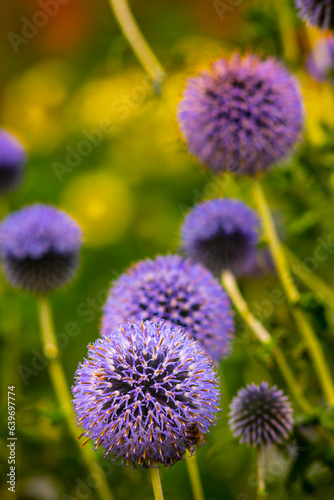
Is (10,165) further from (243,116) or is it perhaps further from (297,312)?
(297,312)

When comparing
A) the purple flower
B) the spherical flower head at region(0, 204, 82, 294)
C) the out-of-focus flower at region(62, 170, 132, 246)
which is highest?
the out-of-focus flower at region(62, 170, 132, 246)

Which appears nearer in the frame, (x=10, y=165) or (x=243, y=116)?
(x=243, y=116)

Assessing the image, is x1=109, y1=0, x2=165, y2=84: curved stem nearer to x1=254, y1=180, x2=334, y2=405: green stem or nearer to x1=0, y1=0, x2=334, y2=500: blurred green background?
x1=0, y1=0, x2=334, y2=500: blurred green background

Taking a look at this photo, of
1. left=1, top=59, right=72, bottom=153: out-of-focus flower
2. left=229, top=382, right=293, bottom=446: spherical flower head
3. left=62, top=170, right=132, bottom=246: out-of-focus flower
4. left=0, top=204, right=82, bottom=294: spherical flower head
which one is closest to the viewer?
left=229, top=382, right=293, bottom=446: spherical flower head

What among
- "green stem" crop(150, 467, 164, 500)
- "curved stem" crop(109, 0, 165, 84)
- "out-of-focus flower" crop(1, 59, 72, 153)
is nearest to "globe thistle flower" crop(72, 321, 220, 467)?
"green stem" crop(150, 467, 164, 500)

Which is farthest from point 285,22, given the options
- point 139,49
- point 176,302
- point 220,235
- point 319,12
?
point 176,302
